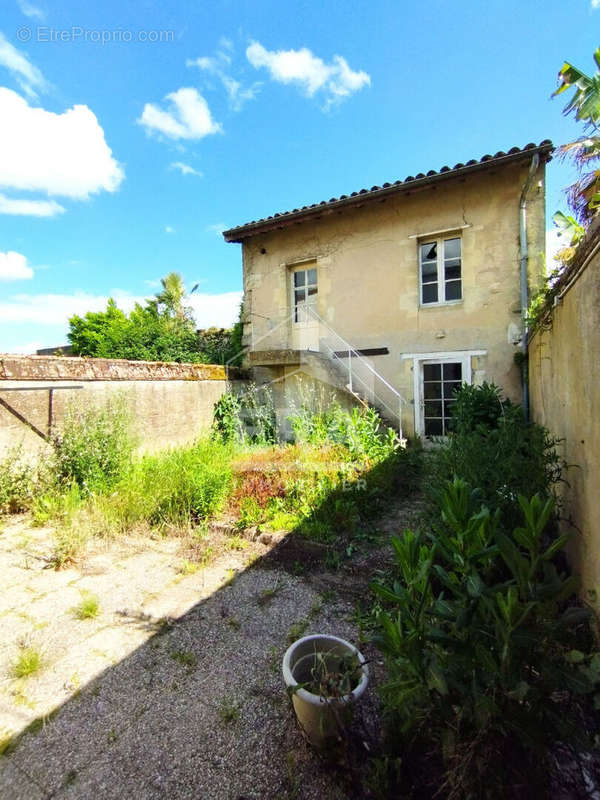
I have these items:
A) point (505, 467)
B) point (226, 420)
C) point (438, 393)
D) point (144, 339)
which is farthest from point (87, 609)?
point (144, 339)

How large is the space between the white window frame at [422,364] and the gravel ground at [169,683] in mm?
5259

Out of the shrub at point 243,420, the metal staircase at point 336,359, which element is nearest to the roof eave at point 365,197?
the metal staircase at point 336,359

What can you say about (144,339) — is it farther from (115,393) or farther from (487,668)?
(487,668)

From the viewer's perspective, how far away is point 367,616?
2.63 m

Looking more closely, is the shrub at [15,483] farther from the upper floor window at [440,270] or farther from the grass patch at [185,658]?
the upper floor window at [440,270]

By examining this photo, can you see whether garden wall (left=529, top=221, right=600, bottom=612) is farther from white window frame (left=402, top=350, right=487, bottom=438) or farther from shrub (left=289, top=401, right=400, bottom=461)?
white window frame (left=402, top=350, right=487, bottom=438)

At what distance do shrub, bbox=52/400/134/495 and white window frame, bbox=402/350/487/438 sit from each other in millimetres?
5949

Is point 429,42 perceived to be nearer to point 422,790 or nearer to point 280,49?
point 280,49

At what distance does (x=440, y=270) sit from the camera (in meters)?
8.00

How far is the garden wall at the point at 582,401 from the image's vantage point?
1.97 meters

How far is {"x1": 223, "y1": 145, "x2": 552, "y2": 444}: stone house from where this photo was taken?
7223 mm

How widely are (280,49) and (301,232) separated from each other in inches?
150

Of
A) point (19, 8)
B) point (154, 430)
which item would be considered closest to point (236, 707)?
point (154, 430)

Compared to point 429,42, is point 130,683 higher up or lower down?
lower down
